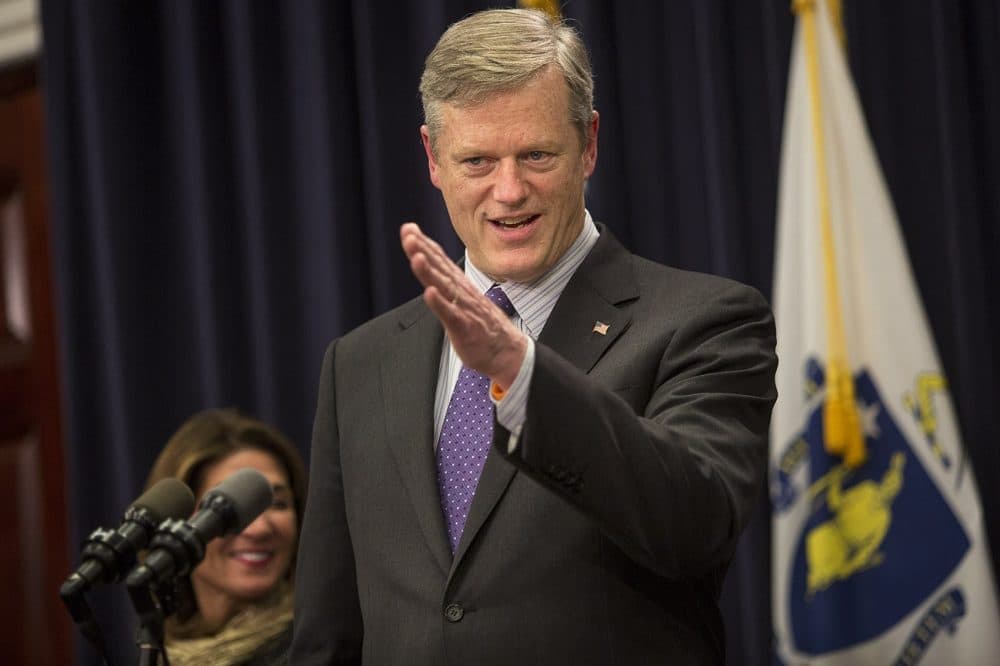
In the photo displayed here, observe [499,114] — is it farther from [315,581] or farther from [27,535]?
[27,535]

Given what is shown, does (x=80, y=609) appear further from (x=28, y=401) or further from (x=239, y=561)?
(x=28, y=401)

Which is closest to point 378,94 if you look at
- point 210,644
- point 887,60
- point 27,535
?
point 887,60

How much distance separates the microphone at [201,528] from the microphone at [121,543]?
21mm

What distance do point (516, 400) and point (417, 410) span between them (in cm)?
46

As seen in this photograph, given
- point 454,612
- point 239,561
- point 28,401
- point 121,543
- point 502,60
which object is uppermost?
point 502,60

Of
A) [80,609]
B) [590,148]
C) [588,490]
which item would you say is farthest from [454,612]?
[590,148]

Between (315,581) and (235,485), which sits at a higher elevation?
(235,485)

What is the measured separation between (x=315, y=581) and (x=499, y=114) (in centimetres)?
76

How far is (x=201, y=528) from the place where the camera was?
1667 mm

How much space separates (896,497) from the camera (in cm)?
305

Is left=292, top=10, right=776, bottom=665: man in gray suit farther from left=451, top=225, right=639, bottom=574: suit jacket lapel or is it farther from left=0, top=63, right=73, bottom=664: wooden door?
left=0, top=63, right=73, bottom=664: wooden door

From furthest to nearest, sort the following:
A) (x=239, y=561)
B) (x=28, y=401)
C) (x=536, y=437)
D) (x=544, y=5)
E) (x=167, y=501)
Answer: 1. (x=28, y=401)
2. (x=544, y=5)
3. (x=239, y=561)
4. (x=167, y=501)
5. (x=536, y=437)

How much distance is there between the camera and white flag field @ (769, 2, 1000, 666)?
9.87 ft

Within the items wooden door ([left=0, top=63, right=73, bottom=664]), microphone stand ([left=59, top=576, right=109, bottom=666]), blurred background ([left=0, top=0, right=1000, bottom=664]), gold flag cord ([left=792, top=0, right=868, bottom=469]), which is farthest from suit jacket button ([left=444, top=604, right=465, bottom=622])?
wooden door ([left=0, top=63, right=73, bottom=664])
